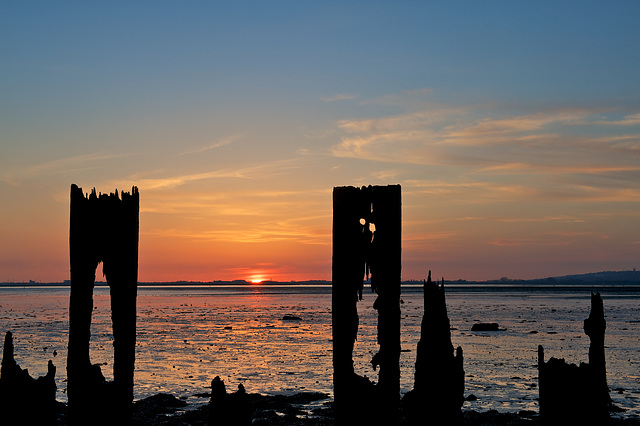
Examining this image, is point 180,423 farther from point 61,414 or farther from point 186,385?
point 186,385

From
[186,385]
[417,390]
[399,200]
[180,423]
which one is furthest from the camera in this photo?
[186,385]

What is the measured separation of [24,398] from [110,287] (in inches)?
78.1

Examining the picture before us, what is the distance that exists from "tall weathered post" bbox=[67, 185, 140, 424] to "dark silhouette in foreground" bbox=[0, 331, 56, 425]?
2.68 ft

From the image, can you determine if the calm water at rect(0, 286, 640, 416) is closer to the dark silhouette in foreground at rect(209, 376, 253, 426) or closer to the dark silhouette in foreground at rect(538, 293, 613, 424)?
the dark silhouette in foreground at rect(538, 293, 613, 424)

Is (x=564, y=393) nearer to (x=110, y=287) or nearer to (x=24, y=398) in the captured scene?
(x=110, y=287)

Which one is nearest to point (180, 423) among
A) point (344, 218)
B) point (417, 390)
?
point (417, 390)

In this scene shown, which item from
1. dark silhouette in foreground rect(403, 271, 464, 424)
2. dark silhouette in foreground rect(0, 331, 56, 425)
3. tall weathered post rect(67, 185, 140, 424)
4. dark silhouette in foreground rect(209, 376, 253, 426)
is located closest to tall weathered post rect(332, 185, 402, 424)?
dark silhouette in foreground rect(403, 271, 464, 424)

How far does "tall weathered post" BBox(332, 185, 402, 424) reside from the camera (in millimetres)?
6473

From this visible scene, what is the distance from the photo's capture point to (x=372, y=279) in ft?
21.6

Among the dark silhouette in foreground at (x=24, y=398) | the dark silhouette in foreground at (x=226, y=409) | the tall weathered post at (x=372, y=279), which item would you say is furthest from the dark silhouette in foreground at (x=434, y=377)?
the dark silhouette in foreground at (x=24, y=398)

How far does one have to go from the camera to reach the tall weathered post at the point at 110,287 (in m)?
6.69

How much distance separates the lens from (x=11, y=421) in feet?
24.2

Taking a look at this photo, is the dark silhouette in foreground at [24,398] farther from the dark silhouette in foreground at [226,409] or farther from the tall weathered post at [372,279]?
the tall weathered post at [372,279]

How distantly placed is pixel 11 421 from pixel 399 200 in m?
5.05
